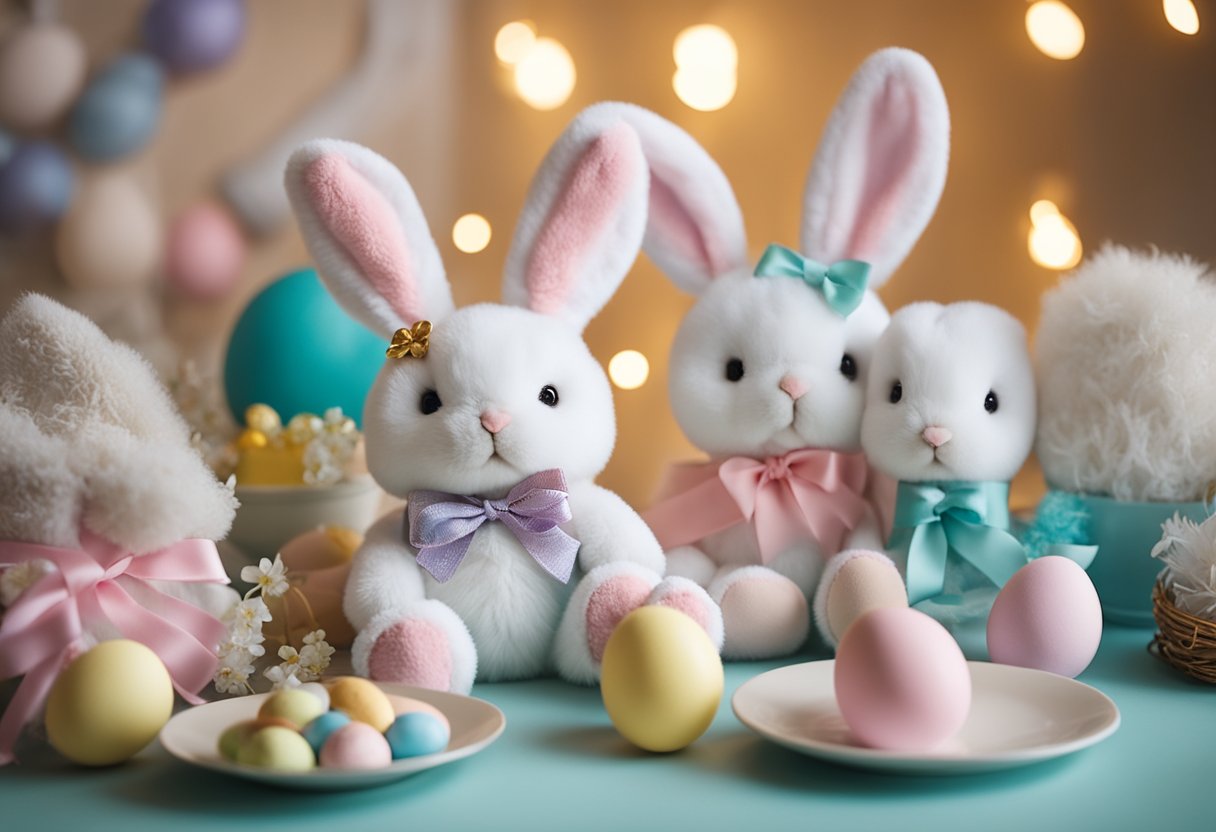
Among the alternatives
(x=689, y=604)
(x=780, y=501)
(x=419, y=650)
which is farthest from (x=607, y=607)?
(x=780, y=501)

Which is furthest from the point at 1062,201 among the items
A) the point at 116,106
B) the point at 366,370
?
the point at 116,106

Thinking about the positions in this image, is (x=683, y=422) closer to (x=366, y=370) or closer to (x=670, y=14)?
(x=366, y=370)

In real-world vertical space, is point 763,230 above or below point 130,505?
above

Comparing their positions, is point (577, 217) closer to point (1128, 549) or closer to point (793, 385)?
point (793, 385)

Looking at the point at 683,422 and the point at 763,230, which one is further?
the point at 763,230

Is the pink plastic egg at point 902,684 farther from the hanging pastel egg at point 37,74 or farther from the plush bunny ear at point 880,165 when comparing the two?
the hanging pastel egg at point 37,74

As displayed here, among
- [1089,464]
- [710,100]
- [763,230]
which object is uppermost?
[710,100]
